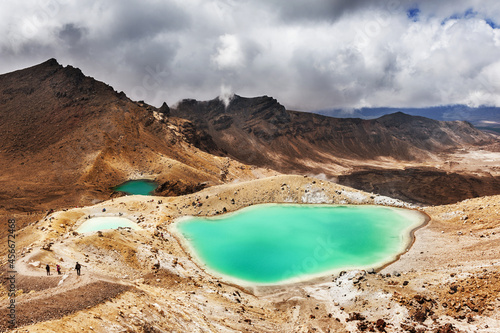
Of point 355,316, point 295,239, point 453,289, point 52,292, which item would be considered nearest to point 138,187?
point 295,239

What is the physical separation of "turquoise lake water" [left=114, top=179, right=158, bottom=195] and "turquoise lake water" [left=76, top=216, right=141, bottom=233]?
3064 cm

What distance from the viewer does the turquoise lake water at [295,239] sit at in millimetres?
29016

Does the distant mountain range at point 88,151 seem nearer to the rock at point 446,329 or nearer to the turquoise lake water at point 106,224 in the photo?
the turquoise lake water at point 106,224

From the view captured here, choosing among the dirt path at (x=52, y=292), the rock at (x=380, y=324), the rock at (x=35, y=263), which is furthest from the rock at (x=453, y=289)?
the rock at (x=35, y=263)

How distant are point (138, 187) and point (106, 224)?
3772 centimetres

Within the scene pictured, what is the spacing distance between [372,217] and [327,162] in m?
150

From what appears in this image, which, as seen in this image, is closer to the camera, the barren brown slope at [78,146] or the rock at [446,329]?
the rock at [446,329]

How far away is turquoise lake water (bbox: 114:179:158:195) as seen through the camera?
241 feet

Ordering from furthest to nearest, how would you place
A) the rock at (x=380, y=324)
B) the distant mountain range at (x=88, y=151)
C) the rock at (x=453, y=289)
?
1. the distant mountain range at (x=88, y=151)
2. the rock at (x=453, y=289)
3. the rock at (x=380, y=324)

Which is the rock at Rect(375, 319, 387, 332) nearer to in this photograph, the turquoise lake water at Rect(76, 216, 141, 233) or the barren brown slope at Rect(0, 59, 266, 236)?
the turquoise lake water at Rect(76, 216, 141, 233)

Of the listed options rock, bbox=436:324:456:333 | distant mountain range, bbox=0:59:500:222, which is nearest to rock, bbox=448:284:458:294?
rock, bbox=436:324:456:333

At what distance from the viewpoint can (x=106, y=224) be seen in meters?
39.8

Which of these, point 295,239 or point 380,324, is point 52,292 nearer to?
point 380,324

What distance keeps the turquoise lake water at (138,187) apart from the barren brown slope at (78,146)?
2.32m
